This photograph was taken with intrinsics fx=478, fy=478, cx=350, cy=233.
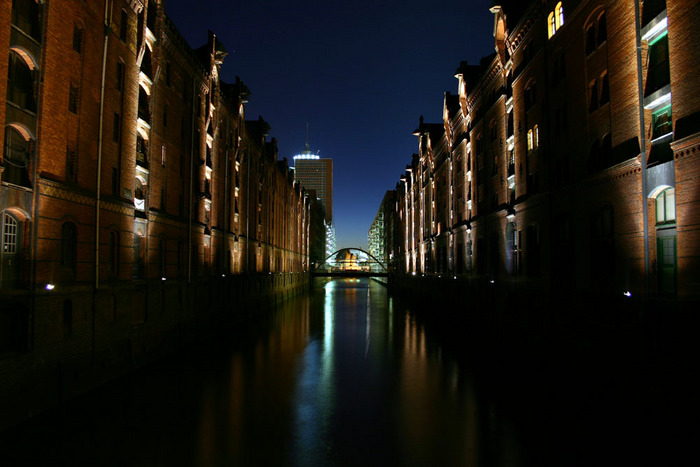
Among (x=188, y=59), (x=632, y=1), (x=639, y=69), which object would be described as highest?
(x=188, y=59)

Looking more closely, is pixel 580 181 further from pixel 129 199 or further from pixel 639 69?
pixel 129 199

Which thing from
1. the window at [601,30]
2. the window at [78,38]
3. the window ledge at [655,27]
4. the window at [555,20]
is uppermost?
the window at [555,20]

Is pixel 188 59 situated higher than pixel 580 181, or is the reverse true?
pixel 188 59

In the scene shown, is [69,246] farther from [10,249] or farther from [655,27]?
[655,27]

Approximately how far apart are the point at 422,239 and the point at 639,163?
47519 mm

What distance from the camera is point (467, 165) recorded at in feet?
134

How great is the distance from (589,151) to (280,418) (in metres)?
15.3

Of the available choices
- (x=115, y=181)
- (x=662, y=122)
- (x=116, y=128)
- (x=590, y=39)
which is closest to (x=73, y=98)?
(x=116, y=128)

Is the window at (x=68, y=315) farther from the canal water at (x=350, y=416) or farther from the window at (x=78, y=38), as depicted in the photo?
the window at (x=78, y=38)

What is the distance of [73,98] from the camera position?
15.9 metres

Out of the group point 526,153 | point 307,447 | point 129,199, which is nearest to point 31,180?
point 129,199

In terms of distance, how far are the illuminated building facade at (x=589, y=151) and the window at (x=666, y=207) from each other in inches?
1.2

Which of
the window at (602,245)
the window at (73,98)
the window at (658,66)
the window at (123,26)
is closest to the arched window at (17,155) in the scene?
the window at (73,98)

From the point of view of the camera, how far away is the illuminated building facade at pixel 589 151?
1309cm
